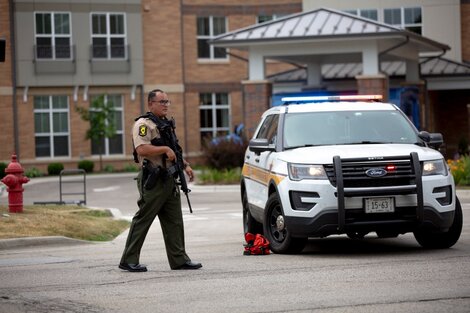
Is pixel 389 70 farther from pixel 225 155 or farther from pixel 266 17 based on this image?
pixel 225 155

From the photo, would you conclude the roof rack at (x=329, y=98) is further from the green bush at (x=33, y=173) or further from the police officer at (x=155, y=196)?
the green bush at (x=33, y=173)

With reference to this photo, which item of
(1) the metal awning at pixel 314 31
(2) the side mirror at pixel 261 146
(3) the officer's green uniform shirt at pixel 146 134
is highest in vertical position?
(1) the metal awning at pixel 314 31

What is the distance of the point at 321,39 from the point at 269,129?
1849 cm

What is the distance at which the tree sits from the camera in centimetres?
4366

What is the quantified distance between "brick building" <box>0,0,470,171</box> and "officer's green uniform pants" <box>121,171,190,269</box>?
101ft

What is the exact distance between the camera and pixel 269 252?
13602mm

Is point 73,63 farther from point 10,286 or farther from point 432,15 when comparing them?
point 10,286

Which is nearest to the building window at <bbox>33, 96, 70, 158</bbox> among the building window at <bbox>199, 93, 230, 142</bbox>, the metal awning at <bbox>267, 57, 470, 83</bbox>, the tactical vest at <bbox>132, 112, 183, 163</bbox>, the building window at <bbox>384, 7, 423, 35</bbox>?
the building window at <bbox>199, 93, 230, 142</bbox>

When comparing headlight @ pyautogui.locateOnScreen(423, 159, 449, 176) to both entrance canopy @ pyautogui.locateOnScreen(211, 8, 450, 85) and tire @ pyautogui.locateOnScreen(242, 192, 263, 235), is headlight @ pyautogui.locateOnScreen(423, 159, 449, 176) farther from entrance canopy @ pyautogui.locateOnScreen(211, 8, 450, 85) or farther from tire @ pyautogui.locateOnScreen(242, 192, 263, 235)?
entrance canopy @ pyautogui.locateOnScreen(211, 8, 450, 85)

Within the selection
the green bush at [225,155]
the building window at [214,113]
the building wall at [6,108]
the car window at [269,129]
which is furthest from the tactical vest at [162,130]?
the building window at [214,113]

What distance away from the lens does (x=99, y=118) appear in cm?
4350

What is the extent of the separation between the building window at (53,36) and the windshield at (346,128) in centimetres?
3137

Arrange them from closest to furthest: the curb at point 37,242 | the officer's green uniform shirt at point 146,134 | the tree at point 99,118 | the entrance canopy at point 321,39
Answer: the officer's green uniform shirt at point 146,134 < the curb at point 37,242 < the entrance canopy at point 321,39 < the tree at point 99,118

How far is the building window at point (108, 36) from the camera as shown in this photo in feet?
148
